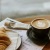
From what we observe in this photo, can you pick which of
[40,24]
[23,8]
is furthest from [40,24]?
[23,8]

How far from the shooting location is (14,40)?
0.69 metres

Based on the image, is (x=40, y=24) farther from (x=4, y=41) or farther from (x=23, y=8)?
(x=23, y=8)

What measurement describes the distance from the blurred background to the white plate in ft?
1.07

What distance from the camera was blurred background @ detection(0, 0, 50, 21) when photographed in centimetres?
104

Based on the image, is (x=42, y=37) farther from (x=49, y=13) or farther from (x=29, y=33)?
(x=49, y=13)

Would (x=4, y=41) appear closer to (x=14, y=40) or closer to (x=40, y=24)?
(x=14, y=40)

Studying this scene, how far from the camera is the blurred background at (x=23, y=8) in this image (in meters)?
1.04

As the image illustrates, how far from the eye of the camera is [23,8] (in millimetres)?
1064

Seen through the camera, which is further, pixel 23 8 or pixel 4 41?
pixel 23 8

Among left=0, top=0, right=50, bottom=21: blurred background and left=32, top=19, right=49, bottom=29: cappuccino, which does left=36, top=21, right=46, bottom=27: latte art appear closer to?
left=32, top=19, right=49, bottom=29: cappuccino

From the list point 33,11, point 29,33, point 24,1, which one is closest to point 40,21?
point 29,33

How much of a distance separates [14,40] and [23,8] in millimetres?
430

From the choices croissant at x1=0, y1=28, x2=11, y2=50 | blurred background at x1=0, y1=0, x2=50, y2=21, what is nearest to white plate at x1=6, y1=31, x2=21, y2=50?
croissant at x1=0, y1=28, x2=11, y2=50

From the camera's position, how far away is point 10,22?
80cm
